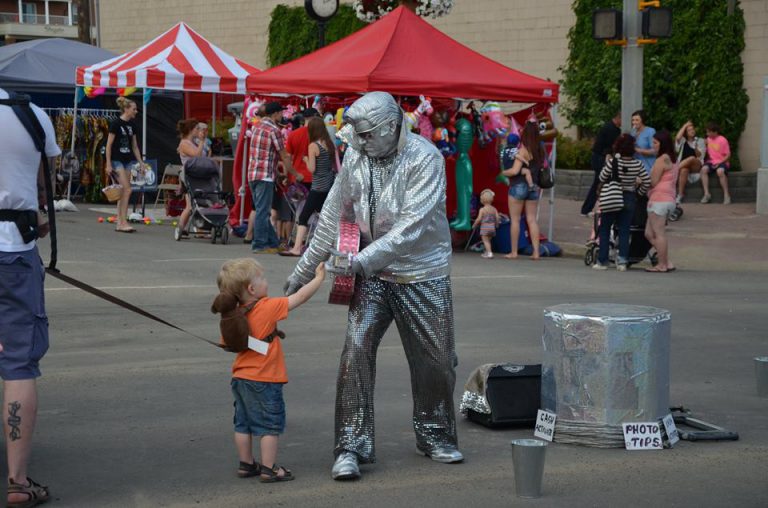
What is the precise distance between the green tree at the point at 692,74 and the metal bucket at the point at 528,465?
20.7m

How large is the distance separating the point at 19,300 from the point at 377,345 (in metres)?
1.74

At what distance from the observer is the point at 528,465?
5660 mm

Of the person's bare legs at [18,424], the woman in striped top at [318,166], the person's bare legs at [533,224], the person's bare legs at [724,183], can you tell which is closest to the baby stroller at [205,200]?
the woman in striped top at [318,166]

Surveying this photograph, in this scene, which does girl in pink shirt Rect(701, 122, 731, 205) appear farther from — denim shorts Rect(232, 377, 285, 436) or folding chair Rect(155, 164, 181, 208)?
denim shorts Rect(232, 377, 285, 436)

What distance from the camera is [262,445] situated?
5.94 meters

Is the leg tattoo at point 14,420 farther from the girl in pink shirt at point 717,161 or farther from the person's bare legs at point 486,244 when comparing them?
the girl in pink shirt at point 717,161

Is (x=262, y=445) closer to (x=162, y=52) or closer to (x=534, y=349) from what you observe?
(x=534, y=349)

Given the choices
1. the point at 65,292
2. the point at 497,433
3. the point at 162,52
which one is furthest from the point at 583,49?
the point at 497,433

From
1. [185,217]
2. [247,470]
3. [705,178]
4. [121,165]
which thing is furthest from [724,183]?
[247,470]

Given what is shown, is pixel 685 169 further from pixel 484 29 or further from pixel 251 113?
pixel 484 29

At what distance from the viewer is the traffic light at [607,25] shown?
1741 centimetres

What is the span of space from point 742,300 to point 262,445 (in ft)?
26.0

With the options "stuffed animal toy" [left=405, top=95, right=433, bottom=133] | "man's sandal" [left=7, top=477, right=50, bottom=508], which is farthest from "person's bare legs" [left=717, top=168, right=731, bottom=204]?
"man's sandal" [left=7, top=477, right=50, bottom=508]

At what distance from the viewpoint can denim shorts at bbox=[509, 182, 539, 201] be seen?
16609mm
